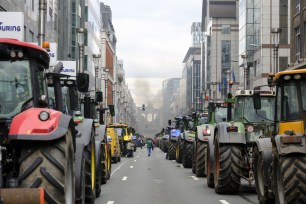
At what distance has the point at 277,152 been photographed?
1018 cm

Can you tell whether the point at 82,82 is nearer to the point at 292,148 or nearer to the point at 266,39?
the point at 292,148

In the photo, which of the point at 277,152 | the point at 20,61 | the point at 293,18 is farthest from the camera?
the point at 293,18

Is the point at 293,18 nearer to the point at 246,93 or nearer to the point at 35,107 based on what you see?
the point at 246,93

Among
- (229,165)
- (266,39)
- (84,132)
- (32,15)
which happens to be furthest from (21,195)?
(266,39)

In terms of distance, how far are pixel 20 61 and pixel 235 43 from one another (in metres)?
112

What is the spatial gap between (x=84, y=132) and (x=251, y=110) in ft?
18.5

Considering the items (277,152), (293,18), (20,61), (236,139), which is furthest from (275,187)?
(293,18)

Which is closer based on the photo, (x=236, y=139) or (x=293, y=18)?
(x=236, y=139)

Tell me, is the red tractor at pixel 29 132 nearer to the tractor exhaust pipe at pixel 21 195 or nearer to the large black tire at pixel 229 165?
the tractor exhaust pipe at pixel 21 195

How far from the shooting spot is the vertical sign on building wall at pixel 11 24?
70.4 ft

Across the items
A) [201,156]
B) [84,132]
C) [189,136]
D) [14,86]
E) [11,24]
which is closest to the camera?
[14,86]

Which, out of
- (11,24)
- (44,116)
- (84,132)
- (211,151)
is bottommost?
(211,151)

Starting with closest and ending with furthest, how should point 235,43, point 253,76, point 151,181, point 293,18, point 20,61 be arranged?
1. point 20,61
2. point 151,181
3. point 293,18
4. point 253,76
5. point 235,43

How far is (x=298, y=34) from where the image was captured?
41.6 meters
